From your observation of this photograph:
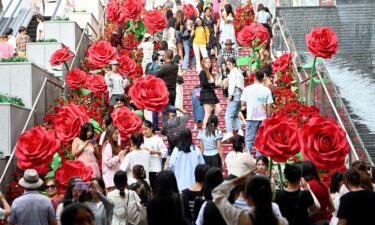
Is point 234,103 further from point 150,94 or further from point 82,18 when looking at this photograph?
point 82,18

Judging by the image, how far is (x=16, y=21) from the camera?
30719 mm

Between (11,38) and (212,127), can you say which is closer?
(212,127)

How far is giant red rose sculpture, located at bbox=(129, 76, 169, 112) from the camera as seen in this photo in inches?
759

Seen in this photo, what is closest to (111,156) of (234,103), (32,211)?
(32,211)

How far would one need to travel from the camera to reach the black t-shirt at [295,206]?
1172 centimetres

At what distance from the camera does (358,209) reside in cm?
1129

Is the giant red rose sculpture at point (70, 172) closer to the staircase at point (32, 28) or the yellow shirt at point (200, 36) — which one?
the yellow shirt at point (200, 36)

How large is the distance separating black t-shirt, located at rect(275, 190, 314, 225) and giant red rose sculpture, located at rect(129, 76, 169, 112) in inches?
305

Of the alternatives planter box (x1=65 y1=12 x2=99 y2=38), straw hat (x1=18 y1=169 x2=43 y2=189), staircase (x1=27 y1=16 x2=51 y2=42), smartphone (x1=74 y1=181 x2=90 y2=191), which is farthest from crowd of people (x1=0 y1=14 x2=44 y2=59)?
smartphone (x1=74 y1=181 x2=90 y2=191)

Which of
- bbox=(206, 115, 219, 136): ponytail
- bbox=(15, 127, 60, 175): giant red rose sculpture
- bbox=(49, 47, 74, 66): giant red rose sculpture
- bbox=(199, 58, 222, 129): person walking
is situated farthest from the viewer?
bbox=(49, 47, 74, 66): giant red rose sculpture

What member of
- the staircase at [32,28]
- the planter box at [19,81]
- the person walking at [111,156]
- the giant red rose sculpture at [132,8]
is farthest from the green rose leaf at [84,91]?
the staircase at [32,28]

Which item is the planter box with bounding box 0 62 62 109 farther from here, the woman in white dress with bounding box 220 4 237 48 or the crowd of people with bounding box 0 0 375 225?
the woman in white dress with bounding box 220 4 237 48

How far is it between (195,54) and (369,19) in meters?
5.44

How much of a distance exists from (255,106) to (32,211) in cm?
805
